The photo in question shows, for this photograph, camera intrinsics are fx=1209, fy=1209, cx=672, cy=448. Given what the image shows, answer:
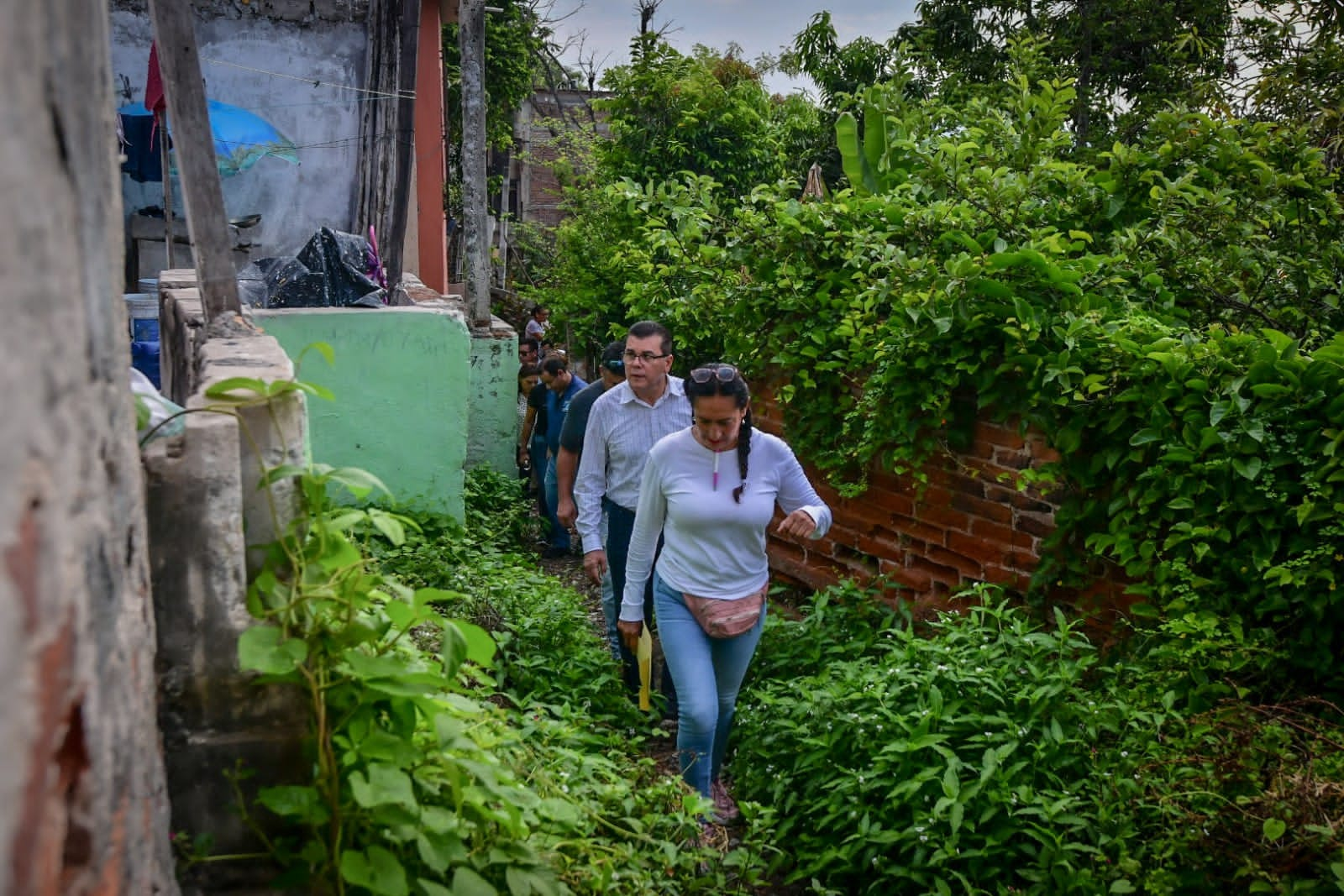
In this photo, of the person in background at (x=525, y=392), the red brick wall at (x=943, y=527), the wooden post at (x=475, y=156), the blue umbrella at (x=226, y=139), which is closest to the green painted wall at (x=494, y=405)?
the person in background at (x=525, y=392)

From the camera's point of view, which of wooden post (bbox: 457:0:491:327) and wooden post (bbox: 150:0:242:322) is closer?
wooden post (bbox: 150:0:242:322)

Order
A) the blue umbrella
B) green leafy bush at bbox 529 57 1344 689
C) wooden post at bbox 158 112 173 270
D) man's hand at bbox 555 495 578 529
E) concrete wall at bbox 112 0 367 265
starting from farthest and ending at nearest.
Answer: concrete wall at bbox 112 0 367 265, the blue umbrella, wooden post at bbox 158 112 173 270, man's hand at bbox 555 495 578 529, green leafy bush at bbox 529 57 1344 689

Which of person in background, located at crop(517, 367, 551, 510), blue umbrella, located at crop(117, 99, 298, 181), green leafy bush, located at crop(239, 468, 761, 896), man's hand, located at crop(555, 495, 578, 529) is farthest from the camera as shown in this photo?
blue umbrella, located at crop(117, 99, 298, 181)

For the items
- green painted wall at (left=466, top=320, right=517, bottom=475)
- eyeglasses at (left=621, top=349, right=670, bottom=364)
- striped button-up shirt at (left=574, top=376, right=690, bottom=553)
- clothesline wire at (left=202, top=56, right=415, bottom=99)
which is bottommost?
green painted wall at (left=466, top=320, right=517, bottom=475)

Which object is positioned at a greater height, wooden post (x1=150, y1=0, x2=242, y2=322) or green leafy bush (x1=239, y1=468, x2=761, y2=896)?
wooden post (x1=150, y1=0, x2=242, y2=322)

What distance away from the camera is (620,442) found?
231 inches

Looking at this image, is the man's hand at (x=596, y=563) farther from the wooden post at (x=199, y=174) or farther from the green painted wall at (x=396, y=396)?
the wooden post at (x=199, y=174)

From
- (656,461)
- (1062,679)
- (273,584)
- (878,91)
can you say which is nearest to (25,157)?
(273,584)

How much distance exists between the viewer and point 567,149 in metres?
22.0

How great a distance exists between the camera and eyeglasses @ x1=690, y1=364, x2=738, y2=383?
4352 millimetres

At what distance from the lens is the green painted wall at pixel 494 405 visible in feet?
33.4

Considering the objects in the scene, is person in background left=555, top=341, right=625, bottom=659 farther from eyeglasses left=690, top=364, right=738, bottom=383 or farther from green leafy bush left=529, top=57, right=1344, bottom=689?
eyeglasses left=690, top=364, right=738, bottom=383

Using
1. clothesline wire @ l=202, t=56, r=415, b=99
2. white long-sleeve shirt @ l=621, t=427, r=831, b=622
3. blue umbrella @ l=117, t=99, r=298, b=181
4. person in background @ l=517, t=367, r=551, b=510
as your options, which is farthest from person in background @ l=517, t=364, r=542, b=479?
white long-sleeve shirt @ l=621, t=427, r=831, b=622

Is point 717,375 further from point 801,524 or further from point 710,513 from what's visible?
point 801,524
